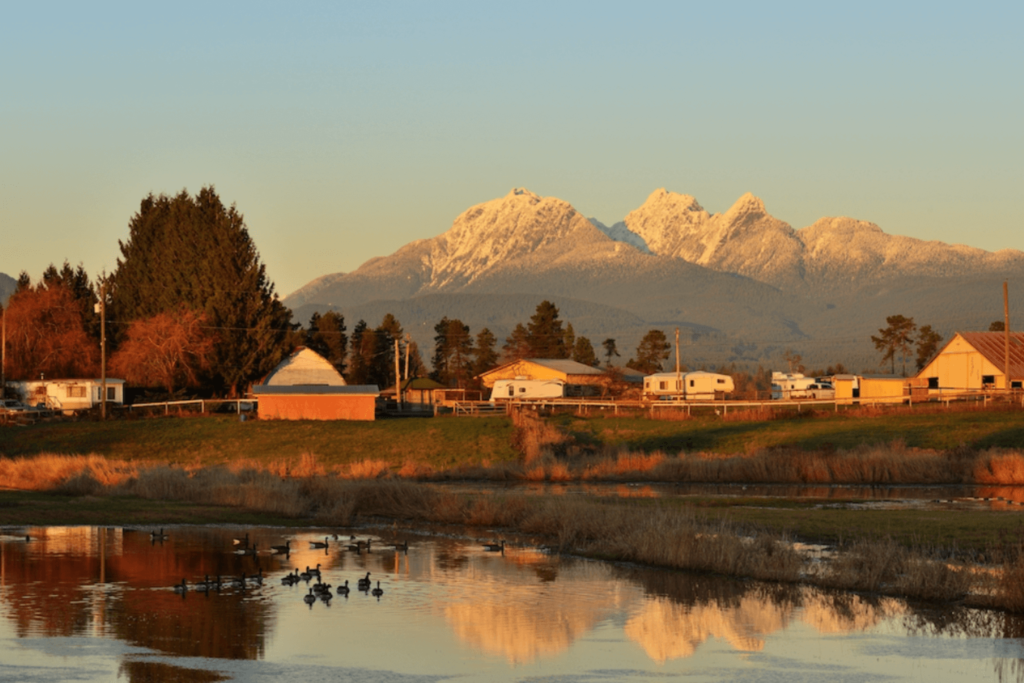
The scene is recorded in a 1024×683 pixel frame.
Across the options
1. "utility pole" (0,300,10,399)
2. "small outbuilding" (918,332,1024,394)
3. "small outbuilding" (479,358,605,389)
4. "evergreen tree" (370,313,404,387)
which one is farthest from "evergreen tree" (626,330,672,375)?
"utility pole" (0,300,10,399)

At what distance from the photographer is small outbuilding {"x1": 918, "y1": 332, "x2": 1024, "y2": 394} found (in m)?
104

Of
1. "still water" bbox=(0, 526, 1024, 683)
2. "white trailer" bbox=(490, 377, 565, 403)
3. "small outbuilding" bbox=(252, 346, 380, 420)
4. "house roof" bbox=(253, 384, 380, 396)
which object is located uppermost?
"white trailer" bbox=(490, 377, 565, 403)

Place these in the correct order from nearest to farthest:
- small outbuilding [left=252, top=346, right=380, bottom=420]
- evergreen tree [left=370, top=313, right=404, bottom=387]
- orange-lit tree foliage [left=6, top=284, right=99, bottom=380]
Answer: small outbuilding [left=252, top=346, right=380, bottom=420], orange-lit tree foliage [left=6, top=284, right=99, bottom=380], evergreen tree [left=370, top=313, right=404, bottom=387]

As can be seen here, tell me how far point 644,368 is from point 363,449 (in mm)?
113896

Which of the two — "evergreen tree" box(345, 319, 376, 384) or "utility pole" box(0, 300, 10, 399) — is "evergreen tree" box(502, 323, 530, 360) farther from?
"utility pole" box(0, 300, 10, 399)

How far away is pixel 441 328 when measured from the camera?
7028 inches

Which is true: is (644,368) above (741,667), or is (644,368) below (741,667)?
above

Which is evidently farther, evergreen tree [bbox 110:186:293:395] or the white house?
evergreen tree [bbox 110:186:293:395]

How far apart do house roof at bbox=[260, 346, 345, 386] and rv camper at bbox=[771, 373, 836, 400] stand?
137ft

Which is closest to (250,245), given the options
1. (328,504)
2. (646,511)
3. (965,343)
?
(965,343)

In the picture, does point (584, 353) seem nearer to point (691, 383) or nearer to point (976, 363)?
point (691, 383)

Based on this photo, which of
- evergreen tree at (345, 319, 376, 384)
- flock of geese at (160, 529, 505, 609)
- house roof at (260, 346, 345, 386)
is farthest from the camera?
evergreen tree at (345, 319, 376, 384)

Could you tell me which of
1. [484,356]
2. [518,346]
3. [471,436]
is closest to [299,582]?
[471,436]

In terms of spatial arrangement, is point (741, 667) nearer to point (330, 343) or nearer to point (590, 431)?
point (590, 431)
